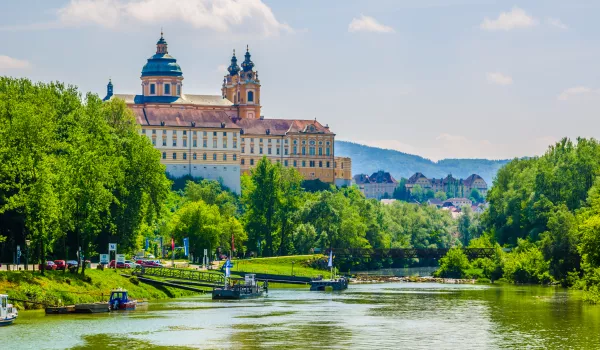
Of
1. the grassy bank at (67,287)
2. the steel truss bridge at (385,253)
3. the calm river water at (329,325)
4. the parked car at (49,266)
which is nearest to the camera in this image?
the calm river water at (329,325)

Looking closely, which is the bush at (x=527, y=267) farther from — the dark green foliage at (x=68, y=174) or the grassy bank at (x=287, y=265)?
the dark green foliage at (x=68, y=174)

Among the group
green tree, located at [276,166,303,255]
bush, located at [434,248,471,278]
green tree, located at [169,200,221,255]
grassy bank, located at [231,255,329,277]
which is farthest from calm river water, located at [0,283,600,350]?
green tree, located at [276,166,303,255]

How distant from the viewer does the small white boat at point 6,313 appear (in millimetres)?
63906

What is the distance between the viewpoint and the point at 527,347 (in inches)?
2283

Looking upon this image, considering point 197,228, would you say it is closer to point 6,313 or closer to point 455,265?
point 455,265

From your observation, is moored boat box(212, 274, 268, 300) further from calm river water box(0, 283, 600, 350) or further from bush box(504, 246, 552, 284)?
bush box(504, 246, 552, 284)

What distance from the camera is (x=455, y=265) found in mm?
136250

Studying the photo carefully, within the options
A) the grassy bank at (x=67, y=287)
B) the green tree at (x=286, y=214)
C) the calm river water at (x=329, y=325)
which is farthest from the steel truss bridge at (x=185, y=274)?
the green tree at (x=286, y=214)

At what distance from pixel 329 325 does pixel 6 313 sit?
60.6 feet

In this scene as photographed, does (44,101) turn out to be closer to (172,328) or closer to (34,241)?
(34,241)

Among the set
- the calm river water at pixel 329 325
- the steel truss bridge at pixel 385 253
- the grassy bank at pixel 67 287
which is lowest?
the calm river water at pixel 329 325

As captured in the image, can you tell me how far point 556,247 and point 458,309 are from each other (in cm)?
3210

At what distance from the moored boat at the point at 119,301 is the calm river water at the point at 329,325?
4.35 feet

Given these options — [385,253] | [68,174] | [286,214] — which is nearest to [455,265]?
[385,253]
